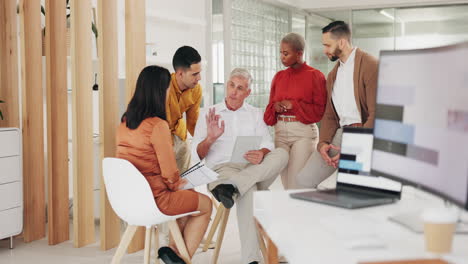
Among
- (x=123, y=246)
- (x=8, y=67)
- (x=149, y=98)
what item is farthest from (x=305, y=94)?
(x=8, y=67)

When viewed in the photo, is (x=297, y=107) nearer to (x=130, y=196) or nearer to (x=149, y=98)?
(x=149, y=98)

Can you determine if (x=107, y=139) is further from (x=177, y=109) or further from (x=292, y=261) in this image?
(x=292, y=261)

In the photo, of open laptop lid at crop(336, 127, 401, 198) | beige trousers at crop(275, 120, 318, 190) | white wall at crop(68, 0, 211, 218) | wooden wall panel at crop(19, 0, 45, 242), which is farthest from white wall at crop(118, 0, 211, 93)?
open laptop lid at crop(336, 127, 401, 198)

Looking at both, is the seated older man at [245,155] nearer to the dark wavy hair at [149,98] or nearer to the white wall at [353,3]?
the dark wavy hair at [149,98]

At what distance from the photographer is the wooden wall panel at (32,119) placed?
4602 millimetres

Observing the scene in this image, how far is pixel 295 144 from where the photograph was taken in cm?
417

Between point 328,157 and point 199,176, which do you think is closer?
point 199,176

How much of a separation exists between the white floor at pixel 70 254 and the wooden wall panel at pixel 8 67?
97cm

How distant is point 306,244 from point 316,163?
220 cm

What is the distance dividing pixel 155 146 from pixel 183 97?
973 millimetres

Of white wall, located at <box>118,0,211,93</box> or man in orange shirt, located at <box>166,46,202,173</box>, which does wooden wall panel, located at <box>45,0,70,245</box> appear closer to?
man in orange shirt, located at <box>166,46,202,173</box>

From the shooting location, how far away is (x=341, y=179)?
2422 mm

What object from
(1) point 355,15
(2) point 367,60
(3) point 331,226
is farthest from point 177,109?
(1) point 355,15

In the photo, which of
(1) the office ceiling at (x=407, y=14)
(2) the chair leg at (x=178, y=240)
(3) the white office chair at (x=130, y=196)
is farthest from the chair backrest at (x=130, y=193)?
(1) the office ceiling at (x=407, y=14)
